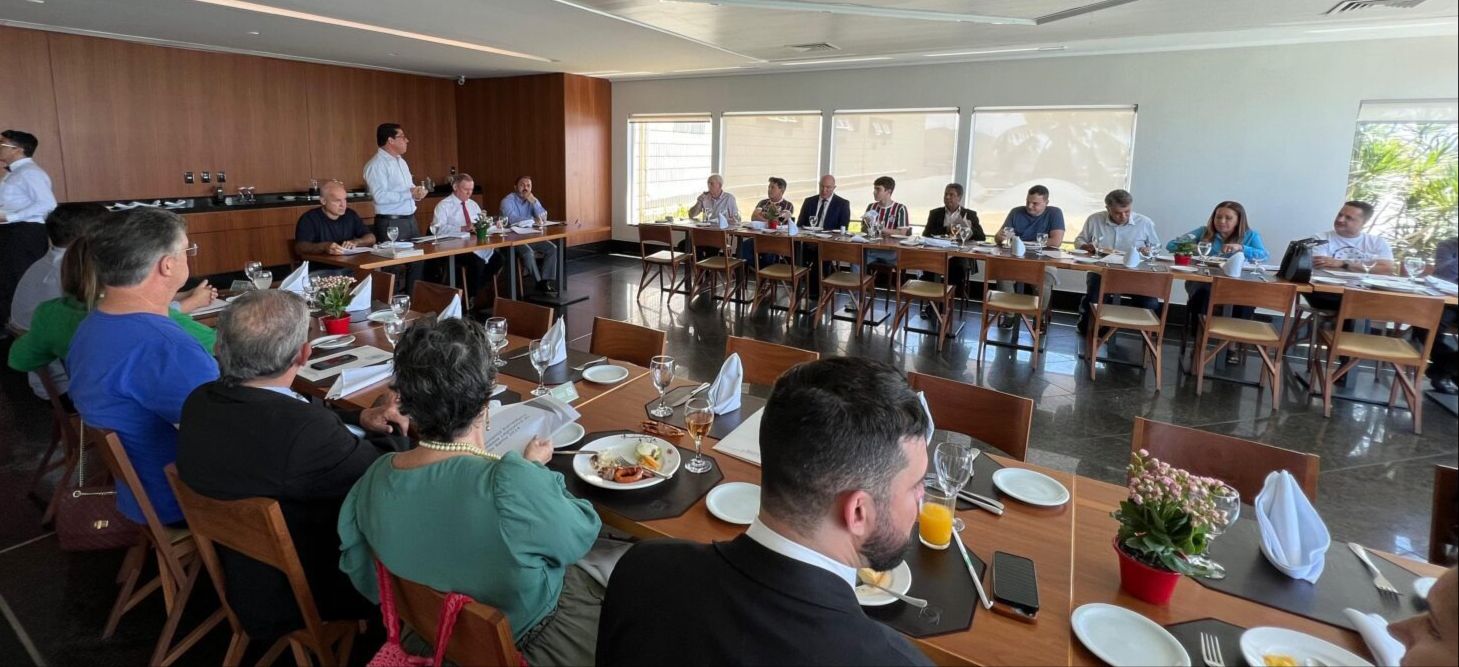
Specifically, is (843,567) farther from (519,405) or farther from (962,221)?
(962,221)

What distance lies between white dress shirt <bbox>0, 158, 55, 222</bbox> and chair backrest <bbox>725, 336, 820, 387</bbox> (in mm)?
6188

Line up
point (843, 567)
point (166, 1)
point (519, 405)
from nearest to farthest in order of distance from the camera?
1. point (843, 567)
2. point (519, 405)
3. point (166, 1)

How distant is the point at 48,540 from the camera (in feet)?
9.84

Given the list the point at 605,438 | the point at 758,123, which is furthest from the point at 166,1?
the point at 758,123

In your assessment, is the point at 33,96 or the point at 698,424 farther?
the point at 33,96

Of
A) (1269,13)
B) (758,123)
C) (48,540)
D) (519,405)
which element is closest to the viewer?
(519,405)

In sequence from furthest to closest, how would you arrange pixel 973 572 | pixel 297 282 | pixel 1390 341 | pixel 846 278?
pixel 846 278
pixel 1390 341
pixel 297 282
pixel 973 572

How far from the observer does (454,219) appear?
7203 millimetres

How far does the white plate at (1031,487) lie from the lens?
74.7 inches

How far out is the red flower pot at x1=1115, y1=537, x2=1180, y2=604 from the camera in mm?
1461

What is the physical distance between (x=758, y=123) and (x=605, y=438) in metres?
8.44

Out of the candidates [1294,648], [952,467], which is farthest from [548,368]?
[1294,648]

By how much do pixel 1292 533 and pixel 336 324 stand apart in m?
3.60

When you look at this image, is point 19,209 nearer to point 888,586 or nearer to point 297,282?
point 297,282
